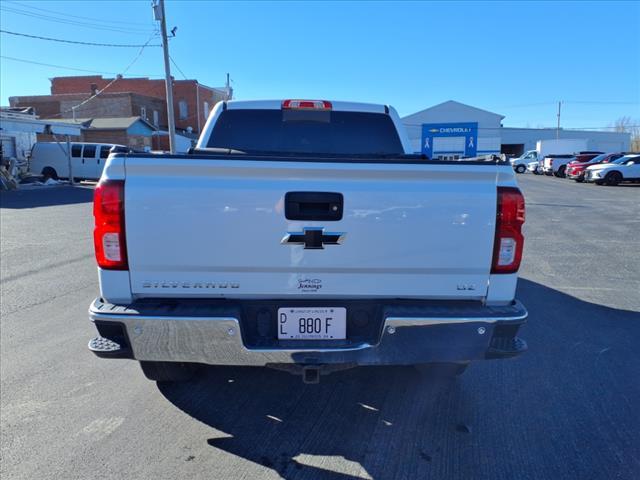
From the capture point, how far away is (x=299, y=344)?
2.66 metres

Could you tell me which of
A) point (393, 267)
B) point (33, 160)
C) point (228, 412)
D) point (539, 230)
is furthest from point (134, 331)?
point (33, 160)

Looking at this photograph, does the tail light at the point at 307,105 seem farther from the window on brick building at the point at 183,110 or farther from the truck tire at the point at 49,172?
the window on brick building at the point at 183,110

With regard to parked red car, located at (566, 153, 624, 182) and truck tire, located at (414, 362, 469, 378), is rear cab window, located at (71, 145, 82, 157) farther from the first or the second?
parked red car, located at (566, 153, 624, 182)

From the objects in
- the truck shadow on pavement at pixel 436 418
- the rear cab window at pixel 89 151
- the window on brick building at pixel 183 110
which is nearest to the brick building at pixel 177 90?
the window on brick building at pixel 183 110

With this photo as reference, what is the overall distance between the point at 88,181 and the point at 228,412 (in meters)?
27.9

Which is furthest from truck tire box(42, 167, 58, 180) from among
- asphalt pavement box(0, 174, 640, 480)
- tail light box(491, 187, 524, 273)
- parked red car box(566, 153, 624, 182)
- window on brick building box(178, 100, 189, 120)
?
parked red car box(566, 153, 624, 182)

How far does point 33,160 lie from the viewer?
1025 inches

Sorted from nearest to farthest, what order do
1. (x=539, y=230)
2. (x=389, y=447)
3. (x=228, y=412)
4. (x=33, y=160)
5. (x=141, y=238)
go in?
(x=141, y=238) → (x=389, y=447) → (x=228, y=412) → (x=539, y=230) → (x=33, y=160)

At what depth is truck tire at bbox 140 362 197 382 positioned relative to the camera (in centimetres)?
324

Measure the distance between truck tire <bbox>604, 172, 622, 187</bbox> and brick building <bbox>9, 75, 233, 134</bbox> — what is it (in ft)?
114

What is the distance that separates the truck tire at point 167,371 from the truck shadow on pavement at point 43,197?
1587cm

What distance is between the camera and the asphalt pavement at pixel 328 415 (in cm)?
275

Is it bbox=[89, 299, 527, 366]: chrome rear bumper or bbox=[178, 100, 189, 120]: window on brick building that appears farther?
bbox=[178, 100, 189, 120]: window on brick building

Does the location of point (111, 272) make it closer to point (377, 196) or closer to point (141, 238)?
point (141, 238)
